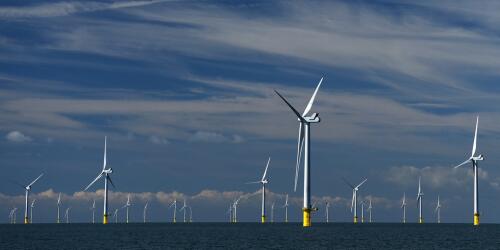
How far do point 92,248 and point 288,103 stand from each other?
5807 centimetres

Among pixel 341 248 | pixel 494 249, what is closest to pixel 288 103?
pixel 341 248

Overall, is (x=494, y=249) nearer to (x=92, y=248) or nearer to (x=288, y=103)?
(x=288, y=103)

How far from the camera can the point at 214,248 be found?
158 metres

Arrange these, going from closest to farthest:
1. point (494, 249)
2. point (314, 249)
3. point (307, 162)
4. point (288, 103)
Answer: point (314, 249) → point (494, 249) → point (288, 103) → point (307, 162)

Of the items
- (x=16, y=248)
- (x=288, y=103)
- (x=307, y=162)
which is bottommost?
(x=16, y=248)

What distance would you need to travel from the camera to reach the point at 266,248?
15375 centimetres

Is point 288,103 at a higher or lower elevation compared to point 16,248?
higher

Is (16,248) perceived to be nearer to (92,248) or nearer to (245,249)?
(92,248)

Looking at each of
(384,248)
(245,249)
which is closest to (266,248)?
(245,249)

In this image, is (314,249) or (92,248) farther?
(92,248)

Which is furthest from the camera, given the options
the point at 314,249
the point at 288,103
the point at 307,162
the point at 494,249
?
the point at 307,162

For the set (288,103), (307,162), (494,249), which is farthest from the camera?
(307,162)

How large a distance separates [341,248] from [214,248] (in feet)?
85.4

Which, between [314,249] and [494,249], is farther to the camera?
[494,249]
